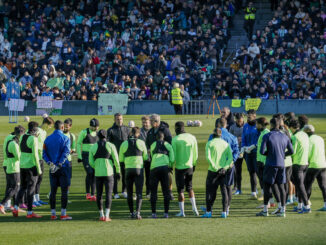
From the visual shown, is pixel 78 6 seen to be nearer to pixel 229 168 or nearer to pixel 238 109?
pixel 238 109

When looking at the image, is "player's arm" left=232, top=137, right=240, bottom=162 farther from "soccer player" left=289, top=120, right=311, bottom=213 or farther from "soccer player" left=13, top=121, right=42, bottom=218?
"soccer player" left=13, top=121, right=42, bottom=218

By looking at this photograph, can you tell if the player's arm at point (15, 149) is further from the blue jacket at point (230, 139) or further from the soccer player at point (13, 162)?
the blue jacket at point (230, 139)

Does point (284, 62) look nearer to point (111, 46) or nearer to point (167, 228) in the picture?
point (111, 46)

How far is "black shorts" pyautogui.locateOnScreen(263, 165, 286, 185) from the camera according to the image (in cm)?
1289

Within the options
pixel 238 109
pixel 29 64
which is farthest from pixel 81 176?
pixel 29 64

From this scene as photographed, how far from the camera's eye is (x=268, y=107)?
30.8 m

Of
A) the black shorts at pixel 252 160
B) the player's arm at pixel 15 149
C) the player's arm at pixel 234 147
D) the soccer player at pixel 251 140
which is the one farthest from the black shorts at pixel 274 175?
the player's arm at pixel 15 149

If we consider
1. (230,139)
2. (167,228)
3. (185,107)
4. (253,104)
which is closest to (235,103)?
(253,104)

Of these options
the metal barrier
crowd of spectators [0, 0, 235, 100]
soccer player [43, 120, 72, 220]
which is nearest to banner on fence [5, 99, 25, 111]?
crowd of spectators [0, 0, 235, 100]

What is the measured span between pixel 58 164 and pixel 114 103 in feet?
62.8

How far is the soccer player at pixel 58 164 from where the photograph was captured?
518 inches

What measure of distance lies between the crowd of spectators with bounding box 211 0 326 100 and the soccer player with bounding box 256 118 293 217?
63.1 ft

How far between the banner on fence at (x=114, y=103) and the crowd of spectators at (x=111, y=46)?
735 millimetres

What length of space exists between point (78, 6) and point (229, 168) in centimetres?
3160
